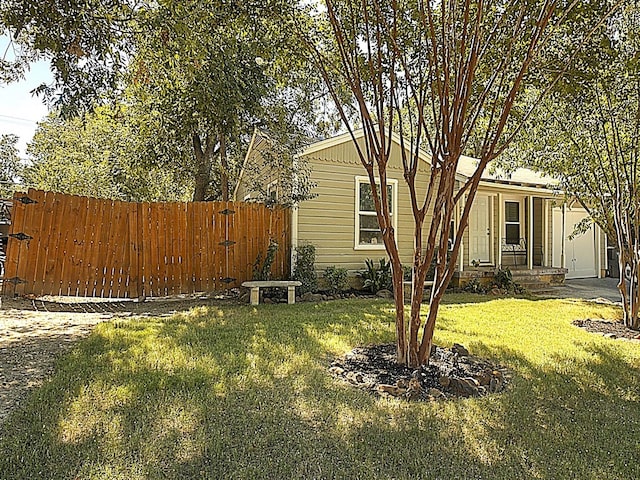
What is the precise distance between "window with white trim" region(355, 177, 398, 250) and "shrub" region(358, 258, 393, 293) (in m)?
0.46

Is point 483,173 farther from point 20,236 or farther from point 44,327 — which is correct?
point 20,236

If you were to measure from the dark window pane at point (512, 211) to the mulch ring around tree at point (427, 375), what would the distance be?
26.8 feet

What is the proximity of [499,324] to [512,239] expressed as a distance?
6.37m

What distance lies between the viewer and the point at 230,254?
331 inches

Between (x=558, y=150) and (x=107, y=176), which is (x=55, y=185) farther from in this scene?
(x=558, y=150)

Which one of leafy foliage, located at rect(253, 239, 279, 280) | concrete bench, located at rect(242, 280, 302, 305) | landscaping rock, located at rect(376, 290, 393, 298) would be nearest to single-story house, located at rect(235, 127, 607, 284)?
leafy foliage, located at rect(253, 239, 279, 280)

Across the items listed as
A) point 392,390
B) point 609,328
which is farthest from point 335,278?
point 392,390

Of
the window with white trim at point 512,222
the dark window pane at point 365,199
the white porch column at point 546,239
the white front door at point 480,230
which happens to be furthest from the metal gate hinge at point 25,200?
the white porch column at point 546,239

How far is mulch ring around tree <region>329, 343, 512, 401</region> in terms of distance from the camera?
11.5ft

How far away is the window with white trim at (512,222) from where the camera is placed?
38.6ft

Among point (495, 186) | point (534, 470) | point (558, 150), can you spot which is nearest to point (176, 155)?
point (495, 186)

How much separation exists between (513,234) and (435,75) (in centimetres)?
912

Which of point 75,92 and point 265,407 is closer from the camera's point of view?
point 265,407

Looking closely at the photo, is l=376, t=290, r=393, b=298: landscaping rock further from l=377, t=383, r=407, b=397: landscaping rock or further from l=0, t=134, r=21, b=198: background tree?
l=0, t=134, r=21, b=198: background tree
